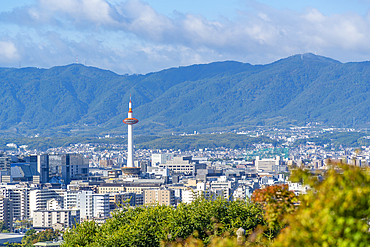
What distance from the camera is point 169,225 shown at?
2238 centimetres

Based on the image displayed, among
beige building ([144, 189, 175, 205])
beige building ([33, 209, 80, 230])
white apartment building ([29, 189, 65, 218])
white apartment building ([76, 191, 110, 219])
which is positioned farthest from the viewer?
beige building ([144, 189, 175, 205])

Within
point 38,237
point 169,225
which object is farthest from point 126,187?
point 169,225

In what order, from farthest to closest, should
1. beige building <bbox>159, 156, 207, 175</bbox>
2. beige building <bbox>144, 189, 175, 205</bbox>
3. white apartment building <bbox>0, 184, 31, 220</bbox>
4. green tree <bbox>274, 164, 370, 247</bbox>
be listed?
beige building <bbox>159, 156, 207, 175</bbox> → beige building <bbox>144, 189, 175, 205</bbox> → white apartment building <bbox>0, 184, 31, 220</bbox> → green tree <bbox>274, 164, 370, 247</bbox>

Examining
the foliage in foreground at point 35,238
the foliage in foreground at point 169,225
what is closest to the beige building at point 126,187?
the foliage in foreground at point 35,238

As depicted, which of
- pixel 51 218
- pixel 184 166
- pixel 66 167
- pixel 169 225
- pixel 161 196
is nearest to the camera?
pixel 169 225

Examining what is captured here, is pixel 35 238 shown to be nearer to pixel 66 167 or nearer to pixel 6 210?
pixel 6 210

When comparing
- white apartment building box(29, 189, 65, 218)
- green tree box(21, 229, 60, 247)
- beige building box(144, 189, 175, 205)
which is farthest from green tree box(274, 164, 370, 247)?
beige building box(144, 189, 175, 205)

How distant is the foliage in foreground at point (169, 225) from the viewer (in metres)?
22.1

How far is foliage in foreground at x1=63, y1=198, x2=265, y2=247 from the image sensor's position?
72.5ft

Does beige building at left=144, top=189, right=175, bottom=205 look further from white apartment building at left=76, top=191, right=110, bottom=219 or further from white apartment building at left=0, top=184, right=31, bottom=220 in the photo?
white apartment building at left=0, top=184, right=31, bottom=220

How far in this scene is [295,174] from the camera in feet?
26.7

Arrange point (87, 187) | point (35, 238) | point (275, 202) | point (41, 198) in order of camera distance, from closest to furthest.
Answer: point (275, 202) → point (35, 238) → point (41, 198) → point (87, 187)

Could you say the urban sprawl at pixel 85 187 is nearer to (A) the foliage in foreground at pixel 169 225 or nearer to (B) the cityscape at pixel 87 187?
(B) the cityscape at pixel 87 187

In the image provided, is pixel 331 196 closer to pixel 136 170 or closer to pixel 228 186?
pixel 228 186
